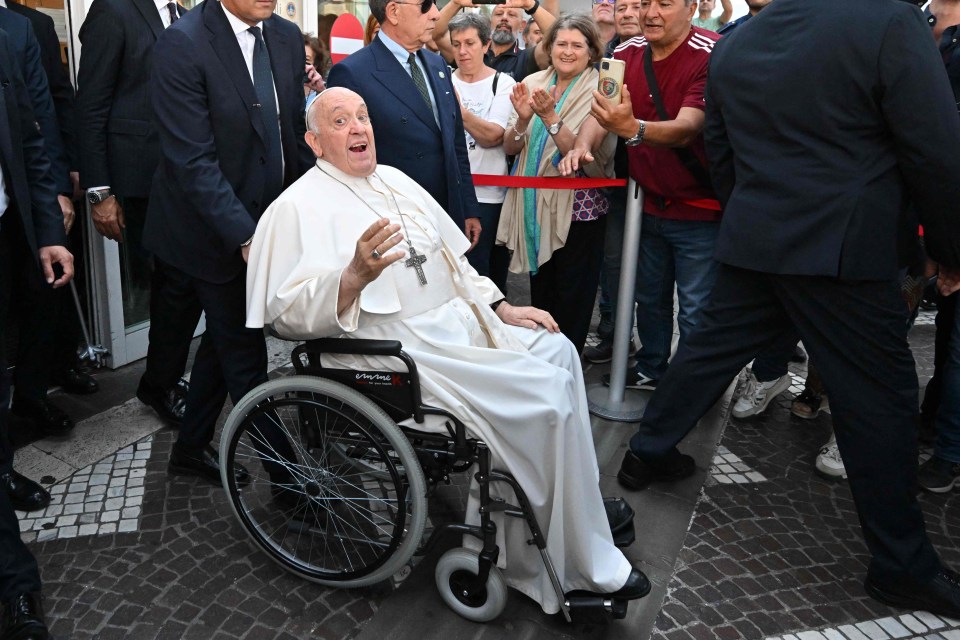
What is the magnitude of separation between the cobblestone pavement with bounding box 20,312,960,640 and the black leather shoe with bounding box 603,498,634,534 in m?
0.29

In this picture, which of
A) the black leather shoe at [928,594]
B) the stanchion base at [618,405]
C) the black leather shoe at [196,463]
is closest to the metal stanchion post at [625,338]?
the stanchion base at [618,405]

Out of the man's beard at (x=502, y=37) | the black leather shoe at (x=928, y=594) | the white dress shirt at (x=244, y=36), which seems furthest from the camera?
the man's beard at (x=502, y=37)

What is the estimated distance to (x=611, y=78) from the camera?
3137 millimetres

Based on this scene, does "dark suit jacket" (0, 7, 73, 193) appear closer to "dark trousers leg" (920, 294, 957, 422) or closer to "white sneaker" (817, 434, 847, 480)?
"white sneaker" (817, 434, 847, 480)

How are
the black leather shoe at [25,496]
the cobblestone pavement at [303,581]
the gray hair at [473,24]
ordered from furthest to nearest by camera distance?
the gray hair at [473,24] < the black leather shoe at [25,496] < the cobblestone pavement at [303,581]

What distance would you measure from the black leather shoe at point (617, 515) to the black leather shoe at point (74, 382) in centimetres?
278

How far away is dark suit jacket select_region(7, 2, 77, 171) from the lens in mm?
3590

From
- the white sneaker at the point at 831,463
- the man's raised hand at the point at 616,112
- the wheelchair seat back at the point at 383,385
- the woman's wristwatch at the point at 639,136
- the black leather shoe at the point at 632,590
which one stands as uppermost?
the man's raised hand at the point at 616,112

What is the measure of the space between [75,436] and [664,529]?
267cm

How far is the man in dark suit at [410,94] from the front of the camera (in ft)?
10.8

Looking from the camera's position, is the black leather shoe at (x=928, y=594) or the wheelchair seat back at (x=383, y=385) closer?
the wheelchair seat back at (x=383, y=385)

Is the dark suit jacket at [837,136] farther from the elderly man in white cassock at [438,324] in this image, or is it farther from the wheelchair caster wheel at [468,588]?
the wheelchair caster wheel at [468,588]

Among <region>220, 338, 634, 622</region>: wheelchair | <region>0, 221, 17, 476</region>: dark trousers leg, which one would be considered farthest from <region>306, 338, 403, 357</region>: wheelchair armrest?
<region>0, 221, 17, 476</region>: dark trousers leg

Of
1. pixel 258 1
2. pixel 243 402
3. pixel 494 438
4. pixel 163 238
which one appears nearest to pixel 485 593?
pixel 494 438
